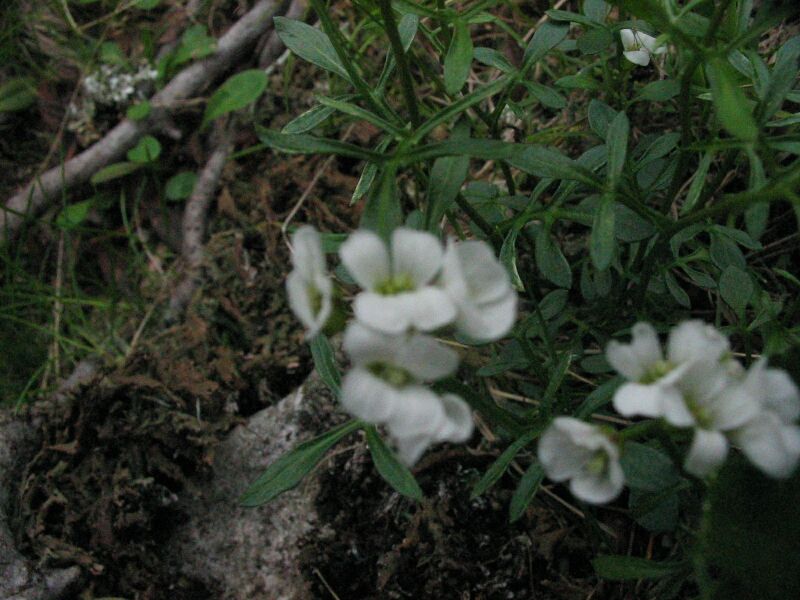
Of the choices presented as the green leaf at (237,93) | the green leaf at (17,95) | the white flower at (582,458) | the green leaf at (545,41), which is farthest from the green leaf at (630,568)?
the green leaf at (17,95)

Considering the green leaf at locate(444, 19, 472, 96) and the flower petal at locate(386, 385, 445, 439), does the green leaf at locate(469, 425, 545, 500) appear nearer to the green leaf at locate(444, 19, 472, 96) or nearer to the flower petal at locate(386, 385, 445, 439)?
the flower petal at locate(386, 385, 445, 439)

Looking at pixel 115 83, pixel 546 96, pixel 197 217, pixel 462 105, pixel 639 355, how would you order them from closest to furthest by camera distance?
1. pixel 639 355
2. pixel 462 105
3. pixel 546 96
4. pixel 197 217
5. pixel 115 83

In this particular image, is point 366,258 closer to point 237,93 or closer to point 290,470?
point 290,470

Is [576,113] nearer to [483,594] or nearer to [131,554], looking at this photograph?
[483,594]

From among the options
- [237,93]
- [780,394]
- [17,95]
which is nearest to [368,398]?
[780,394]

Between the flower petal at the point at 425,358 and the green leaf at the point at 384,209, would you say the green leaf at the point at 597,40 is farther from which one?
the flower petal at the point at 425,358

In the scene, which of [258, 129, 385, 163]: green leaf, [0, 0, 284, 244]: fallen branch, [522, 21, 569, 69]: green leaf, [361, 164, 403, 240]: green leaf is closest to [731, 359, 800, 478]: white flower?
[361, 164, 403, 240]: green leaf
